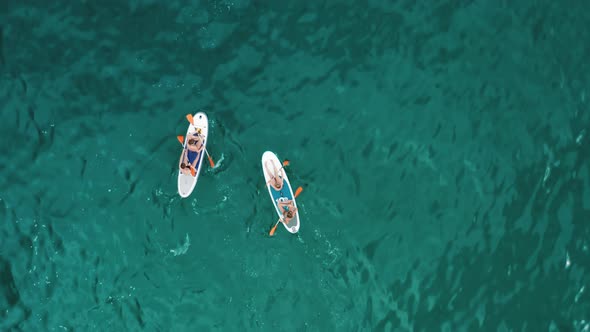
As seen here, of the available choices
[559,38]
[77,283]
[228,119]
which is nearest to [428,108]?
[559,38]

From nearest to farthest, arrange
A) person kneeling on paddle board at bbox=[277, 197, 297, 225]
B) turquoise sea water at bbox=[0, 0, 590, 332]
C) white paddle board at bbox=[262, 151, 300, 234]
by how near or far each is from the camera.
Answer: turquoise sea water at bbox=[0, 0, 590, 332], person kneeling on paddle board at bbox=[277, 197, 297, 225], white paddle board at bbox=[262, 151, 300, 234]

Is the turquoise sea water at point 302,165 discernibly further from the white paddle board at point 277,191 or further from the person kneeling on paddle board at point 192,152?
the person kneeling on paddle board at point 192,152

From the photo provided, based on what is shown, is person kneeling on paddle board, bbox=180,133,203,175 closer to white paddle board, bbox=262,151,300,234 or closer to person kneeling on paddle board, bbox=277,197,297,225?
white paddle board, bbox=262,151,300,234

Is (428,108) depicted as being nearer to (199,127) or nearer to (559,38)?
(559,38)

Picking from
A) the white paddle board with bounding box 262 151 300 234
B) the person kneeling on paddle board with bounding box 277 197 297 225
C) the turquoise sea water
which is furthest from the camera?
the white paddle board with bounding box 262 151 300 234

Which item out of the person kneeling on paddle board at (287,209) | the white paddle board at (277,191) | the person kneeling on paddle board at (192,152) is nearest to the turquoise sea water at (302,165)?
the white paddle board at (277,191)


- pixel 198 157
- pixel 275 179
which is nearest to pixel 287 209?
Answer: pixel 275 179

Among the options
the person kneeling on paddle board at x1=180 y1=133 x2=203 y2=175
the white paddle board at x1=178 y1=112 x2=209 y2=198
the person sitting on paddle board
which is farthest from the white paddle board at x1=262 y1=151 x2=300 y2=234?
the person kneeling on paddle board at x1=180 y1=133 x2=203 y2=175
